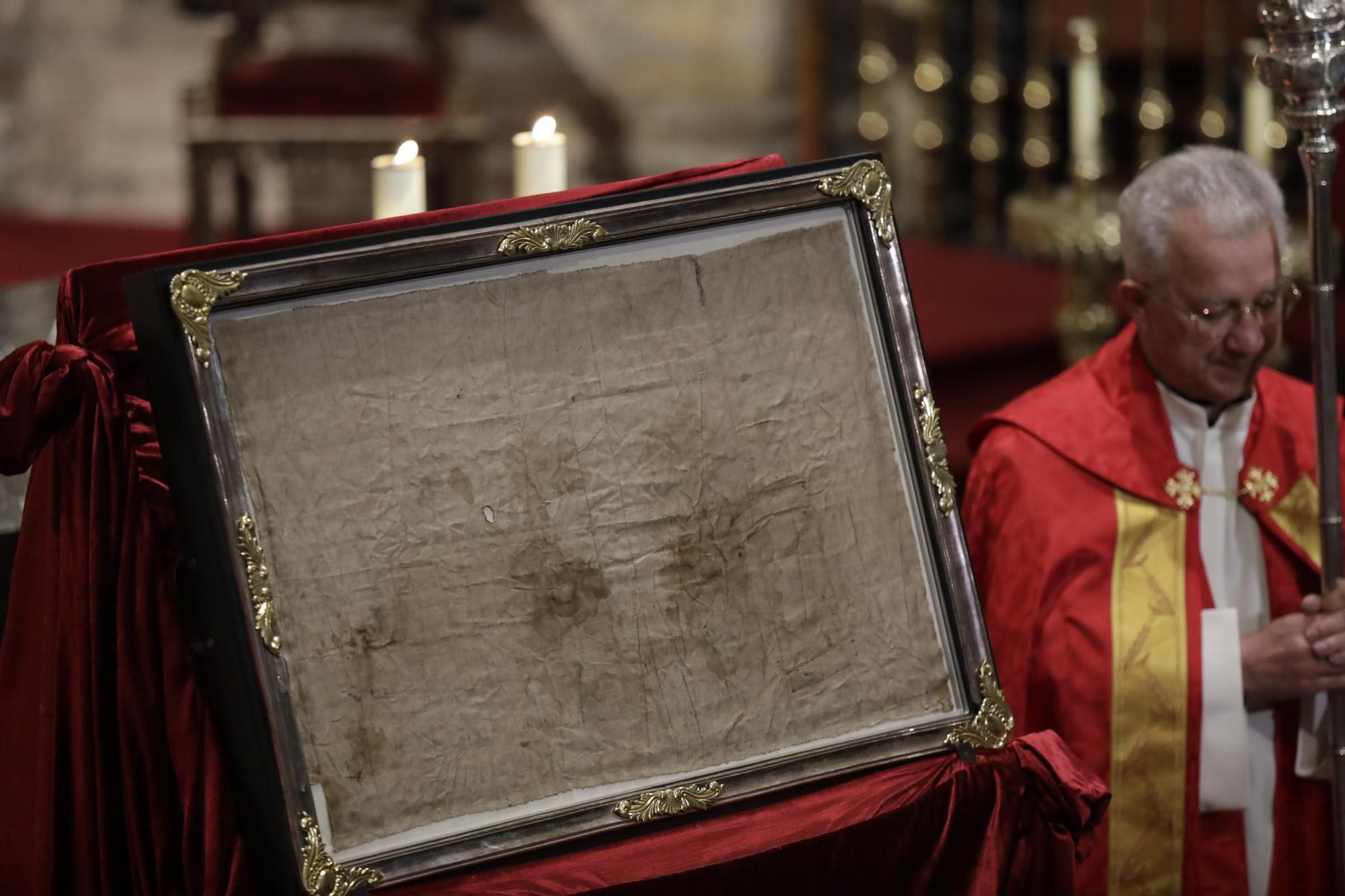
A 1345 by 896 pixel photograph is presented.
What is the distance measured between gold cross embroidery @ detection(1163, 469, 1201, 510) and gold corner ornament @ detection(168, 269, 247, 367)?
5.17 feet

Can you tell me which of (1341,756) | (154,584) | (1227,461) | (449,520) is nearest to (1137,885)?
(1341,756)

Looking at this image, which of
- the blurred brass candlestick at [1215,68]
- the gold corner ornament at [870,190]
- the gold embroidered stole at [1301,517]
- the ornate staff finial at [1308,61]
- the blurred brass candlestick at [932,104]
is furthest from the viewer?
the blurred brass candlestick at [932,104]

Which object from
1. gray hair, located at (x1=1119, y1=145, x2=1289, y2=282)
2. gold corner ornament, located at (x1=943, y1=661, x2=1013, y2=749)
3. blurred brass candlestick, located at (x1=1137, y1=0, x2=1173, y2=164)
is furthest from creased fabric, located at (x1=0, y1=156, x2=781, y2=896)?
blurred brass candlestick, located at (x1=1137, y1=0, x2=1173, y2=164)

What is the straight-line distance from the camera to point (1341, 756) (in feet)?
7.32

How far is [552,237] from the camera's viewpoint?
1.52m

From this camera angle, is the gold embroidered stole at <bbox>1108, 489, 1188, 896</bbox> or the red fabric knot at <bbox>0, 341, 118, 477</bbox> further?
the gold embroidered stole at <bbox>1108, 489, 1188, 896</bbox>

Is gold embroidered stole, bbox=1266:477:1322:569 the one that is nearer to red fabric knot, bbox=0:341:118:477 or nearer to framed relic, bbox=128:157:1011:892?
framed relic, bbox=128:157:1011:892

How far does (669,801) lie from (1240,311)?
4.09ft

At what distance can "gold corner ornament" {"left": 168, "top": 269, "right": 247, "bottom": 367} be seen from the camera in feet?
4.57

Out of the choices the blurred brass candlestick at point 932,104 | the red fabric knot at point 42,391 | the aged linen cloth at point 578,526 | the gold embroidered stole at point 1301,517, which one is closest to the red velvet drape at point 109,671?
the red fabric knot at point 42,391

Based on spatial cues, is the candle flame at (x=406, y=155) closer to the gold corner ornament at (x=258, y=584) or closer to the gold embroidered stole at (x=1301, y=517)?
the gold corner ornament at (x=258, y=584)

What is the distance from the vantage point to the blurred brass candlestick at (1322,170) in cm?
195

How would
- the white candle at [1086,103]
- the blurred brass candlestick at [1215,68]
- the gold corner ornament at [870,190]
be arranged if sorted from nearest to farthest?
the gold corner ornament at [870,190]
the white candle at [1086,103]
the blurred brass candlestick at [1215,68]

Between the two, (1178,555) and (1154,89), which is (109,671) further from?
(1154,89)
